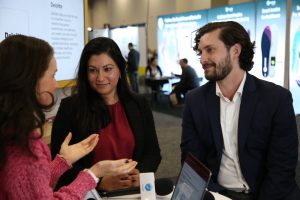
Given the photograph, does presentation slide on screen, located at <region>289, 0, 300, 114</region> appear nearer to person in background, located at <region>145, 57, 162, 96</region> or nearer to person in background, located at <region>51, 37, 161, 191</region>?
person in background, located at <region>145, 57, 162, 96</region>

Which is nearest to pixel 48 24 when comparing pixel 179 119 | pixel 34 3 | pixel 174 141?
pixel 34 3

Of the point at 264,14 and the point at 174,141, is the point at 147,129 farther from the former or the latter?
the point at 264,14

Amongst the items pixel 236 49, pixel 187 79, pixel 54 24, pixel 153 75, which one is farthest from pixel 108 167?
pixel 153 75

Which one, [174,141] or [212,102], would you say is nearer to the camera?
[212,102]

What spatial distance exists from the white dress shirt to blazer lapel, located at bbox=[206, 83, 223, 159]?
1.2 inches

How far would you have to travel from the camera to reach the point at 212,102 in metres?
2.03

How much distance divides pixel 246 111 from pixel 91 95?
35.8 inches

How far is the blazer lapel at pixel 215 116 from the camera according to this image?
76.6 inches

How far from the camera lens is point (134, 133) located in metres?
2.02

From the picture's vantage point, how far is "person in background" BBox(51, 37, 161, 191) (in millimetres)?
1934

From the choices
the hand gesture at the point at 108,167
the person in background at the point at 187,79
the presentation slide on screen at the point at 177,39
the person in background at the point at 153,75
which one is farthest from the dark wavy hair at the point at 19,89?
the person in background at the point at 153,75

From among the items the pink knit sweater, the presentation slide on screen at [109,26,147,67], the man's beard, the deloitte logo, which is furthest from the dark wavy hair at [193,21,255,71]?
the presentation slide on screen at [109,26,147,67]

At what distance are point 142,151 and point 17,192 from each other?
1.14m

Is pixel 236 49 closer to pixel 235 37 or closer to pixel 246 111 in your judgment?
pixel 235 37
